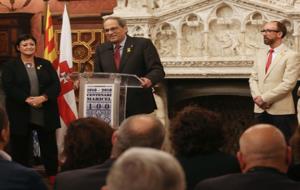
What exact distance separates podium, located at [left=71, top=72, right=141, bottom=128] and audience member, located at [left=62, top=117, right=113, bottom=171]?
161 centimetres

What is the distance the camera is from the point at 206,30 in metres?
6.41

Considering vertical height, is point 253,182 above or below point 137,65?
below

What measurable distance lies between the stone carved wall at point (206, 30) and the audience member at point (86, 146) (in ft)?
12.1

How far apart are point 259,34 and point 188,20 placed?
2.37 feet

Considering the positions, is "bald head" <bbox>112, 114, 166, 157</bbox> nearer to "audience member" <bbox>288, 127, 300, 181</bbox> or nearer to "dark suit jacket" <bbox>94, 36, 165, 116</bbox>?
"audience member" <bbox>288, 127, 300, 181</bbox>

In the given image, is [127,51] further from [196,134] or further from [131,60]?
[196,134]

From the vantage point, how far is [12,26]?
7223 millimetres

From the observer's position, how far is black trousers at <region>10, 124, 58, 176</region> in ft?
16.7

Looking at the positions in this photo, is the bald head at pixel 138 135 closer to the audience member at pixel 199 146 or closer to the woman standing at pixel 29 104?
the audience member at pixel 199 146

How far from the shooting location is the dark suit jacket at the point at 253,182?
217 cm

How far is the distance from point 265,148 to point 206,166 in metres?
0.38

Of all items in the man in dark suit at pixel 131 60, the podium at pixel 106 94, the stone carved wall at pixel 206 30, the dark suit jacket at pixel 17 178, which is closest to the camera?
the dark suit jacket at pixel 17 178

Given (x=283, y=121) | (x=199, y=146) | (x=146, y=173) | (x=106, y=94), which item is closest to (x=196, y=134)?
(x=199, y=146)

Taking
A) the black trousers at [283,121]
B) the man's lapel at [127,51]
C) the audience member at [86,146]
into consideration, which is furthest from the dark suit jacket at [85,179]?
the black trousers at [283,121]
